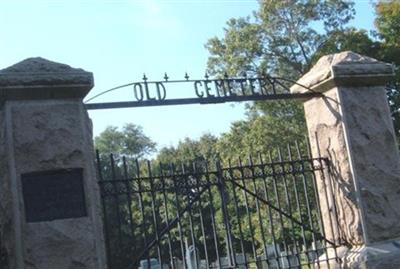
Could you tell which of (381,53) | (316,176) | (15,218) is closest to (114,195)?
(15,218)

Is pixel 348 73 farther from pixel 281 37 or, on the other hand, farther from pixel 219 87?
pixel 281 37

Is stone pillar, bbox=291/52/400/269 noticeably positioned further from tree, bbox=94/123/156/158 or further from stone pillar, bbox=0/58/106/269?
tree, bbox=94/123/156/158

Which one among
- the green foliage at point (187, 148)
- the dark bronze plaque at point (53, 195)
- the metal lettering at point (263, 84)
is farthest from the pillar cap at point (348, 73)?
the green foliage at point (187, 148)

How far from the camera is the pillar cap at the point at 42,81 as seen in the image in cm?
431

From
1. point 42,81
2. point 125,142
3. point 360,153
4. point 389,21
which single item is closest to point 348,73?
point 360,153

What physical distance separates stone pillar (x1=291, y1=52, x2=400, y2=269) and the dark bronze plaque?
112 inches

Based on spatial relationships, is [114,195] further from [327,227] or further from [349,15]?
[349,15]

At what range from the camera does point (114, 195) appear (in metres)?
4.78

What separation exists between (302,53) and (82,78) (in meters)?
16.6

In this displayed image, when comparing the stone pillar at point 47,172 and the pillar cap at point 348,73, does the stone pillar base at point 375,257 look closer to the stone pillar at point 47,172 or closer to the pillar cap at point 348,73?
the pillar cap at point 348,73

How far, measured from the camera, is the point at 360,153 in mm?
5738

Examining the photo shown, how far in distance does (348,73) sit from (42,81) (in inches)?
126

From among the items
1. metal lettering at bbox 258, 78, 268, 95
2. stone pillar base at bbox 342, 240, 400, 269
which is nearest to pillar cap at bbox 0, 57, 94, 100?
metal lettering at bbox 258, 78, 268, 95

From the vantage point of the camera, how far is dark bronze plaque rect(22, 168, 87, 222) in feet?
13.9
